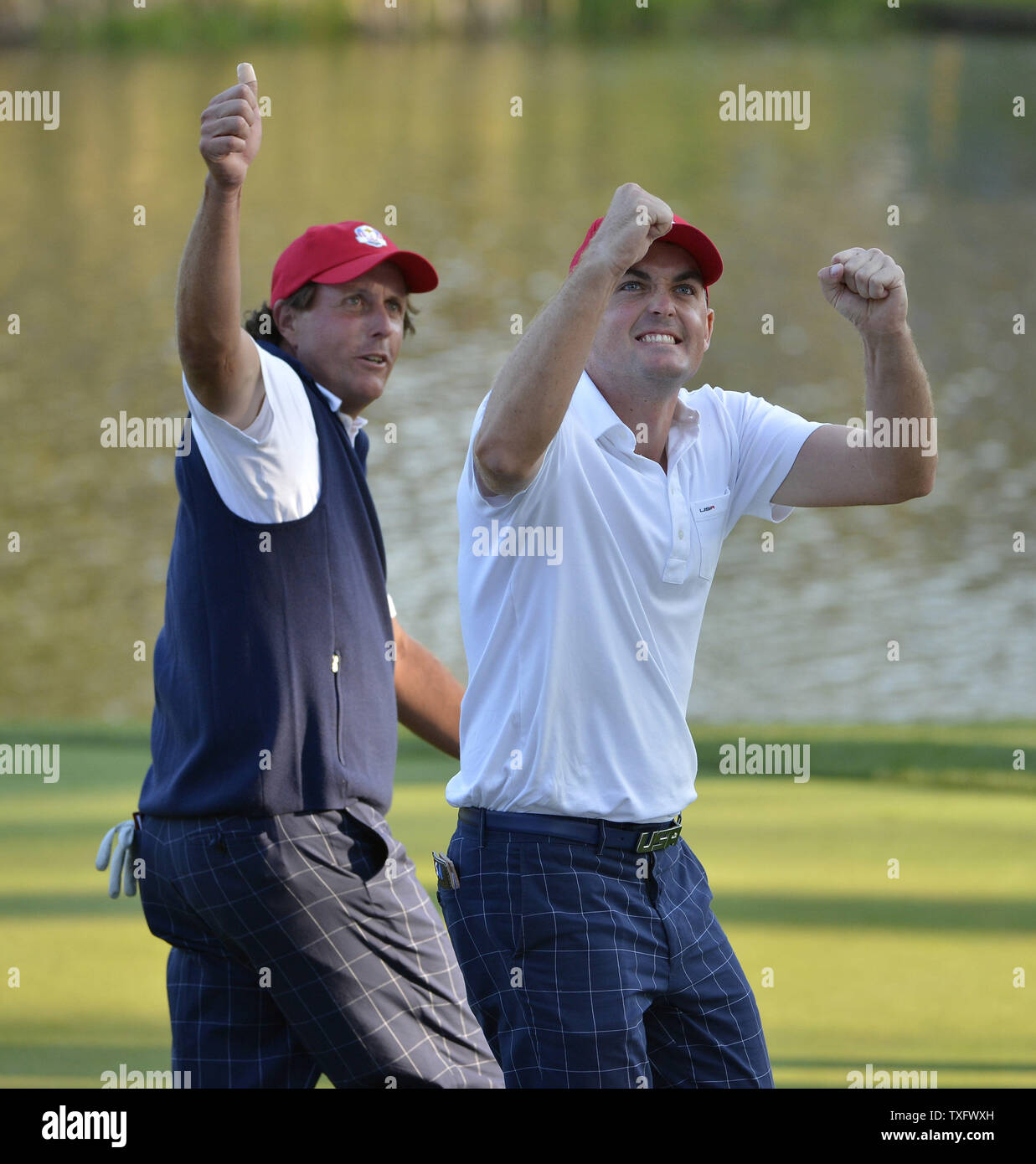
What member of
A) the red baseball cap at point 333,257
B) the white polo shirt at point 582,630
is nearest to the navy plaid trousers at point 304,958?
the white polo shirt at point 582,630

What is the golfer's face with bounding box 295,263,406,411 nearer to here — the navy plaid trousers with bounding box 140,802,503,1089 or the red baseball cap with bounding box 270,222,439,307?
the red baseball cap with bounding box 270,222,439,307

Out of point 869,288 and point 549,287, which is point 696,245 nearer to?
point 869,288

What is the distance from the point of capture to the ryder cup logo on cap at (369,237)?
316cm

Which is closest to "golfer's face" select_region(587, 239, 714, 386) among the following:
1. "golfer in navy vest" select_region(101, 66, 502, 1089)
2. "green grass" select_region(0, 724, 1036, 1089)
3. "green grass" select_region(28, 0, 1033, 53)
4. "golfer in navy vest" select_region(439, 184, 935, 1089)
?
"golfer in navy vest" select_region(439, 184, 935, 1089)

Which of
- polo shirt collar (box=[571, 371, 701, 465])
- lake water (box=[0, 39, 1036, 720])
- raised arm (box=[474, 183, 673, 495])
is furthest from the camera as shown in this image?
lake water (box=[0, 39, 1036, 720])

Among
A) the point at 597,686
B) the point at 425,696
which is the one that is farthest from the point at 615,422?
the point at 425,696

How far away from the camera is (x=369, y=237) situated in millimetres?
3186

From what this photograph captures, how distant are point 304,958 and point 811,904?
259 centimetres

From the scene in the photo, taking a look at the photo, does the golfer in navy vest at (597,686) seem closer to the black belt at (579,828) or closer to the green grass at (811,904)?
the black belt at (579,828)

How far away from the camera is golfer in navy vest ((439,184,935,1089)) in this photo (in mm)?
2352

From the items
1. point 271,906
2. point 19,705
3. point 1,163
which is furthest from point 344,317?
point 1,163

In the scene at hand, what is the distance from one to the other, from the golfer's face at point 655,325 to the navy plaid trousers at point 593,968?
0.71 metres
